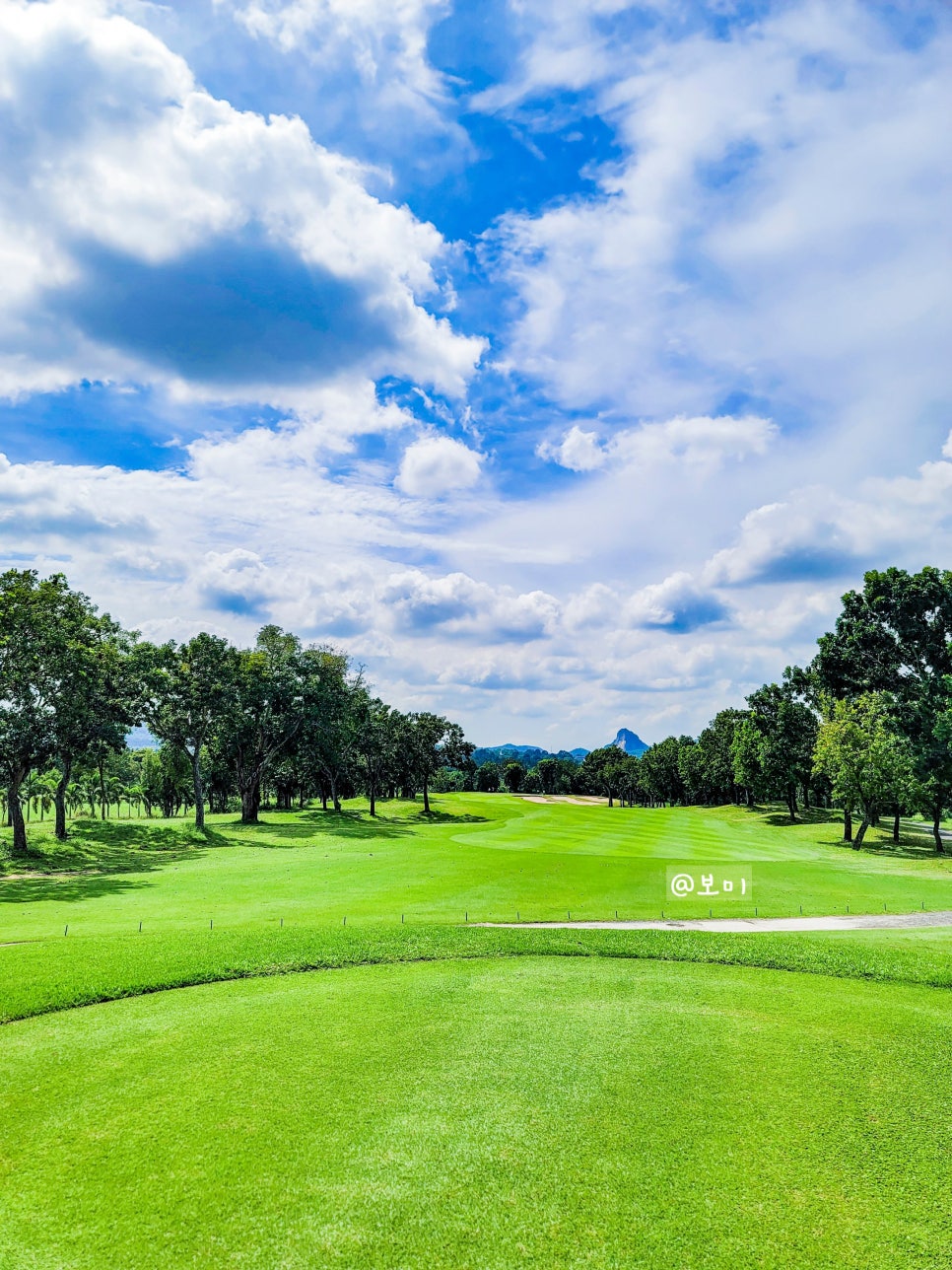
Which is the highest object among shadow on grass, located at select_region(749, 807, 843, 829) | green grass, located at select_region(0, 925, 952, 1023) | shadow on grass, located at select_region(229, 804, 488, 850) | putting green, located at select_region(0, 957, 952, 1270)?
putting green, located at select_region(0, 957, 952, 1270)

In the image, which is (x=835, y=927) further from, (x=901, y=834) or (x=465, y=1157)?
(x=901, y=834)

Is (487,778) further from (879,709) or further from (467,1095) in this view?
(467,1095)

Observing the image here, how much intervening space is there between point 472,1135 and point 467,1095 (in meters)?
0.94

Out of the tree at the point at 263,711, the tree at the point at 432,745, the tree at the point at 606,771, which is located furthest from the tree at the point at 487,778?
the tree at the point at 263,711

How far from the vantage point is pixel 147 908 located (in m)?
23.3

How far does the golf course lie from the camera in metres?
6.40

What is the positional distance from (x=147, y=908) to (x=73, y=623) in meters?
23.2

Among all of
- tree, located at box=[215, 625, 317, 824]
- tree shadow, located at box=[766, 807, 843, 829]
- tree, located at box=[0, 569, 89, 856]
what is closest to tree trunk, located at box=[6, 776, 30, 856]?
tree, located at box=[0, 569, 89, 856]

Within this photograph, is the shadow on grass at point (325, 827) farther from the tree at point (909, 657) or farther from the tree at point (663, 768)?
the tree at point (663, 768)

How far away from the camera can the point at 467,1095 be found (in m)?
8.87

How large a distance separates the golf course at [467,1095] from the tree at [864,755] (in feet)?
112

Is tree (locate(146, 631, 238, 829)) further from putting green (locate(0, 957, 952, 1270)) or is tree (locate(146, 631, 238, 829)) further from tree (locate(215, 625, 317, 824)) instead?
putting green (locate(0, 957, 952, 1270))

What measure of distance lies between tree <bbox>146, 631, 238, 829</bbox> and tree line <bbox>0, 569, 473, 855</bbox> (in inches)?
3.2

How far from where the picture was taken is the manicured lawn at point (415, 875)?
23109 millimetres
